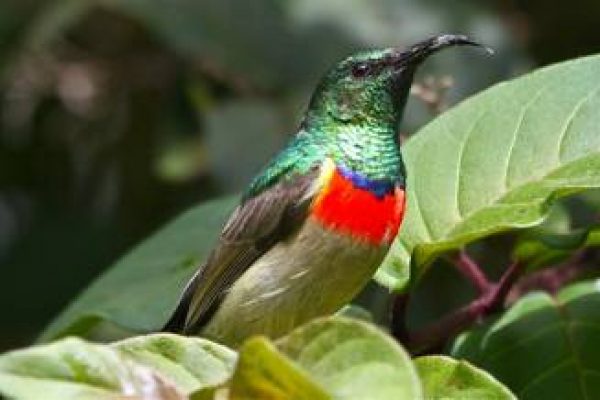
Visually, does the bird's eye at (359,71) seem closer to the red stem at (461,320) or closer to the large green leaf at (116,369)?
the red stem at (461,320)

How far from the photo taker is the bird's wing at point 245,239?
2.54m

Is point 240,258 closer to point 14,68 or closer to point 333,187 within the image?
point 333,187

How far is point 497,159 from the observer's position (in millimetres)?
2475

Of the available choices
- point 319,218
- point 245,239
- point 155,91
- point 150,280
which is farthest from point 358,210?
point 155,91

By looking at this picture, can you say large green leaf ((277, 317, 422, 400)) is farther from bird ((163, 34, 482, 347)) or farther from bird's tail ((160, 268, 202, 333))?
bird's tail ((160, 268, 202, 333))

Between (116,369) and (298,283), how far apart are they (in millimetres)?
832

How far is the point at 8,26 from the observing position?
196 inches

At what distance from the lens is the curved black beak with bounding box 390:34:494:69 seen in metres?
2.42

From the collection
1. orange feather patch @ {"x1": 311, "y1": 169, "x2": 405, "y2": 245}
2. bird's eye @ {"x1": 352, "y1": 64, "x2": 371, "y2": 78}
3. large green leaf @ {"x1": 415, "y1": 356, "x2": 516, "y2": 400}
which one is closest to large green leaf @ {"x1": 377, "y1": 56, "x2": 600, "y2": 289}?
orange feather patch @ {"x1": 311, "y1": 169, "x2": 405, "y2": 245}

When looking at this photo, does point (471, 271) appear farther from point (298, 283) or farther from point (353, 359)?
point (353, 359)

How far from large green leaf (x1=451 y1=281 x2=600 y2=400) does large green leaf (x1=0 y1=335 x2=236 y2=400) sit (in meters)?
0.69

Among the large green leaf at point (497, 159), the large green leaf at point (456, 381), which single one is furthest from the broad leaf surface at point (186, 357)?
the large green leaf at point (497, 159)

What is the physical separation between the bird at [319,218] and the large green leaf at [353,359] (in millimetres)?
789

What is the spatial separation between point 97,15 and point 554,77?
10.1ft
